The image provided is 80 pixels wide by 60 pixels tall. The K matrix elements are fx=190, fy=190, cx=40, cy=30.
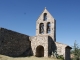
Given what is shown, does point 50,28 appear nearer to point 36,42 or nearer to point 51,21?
point 51,21

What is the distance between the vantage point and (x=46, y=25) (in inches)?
1240

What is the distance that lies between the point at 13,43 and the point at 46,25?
743 centimetres

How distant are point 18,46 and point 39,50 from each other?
456 cm

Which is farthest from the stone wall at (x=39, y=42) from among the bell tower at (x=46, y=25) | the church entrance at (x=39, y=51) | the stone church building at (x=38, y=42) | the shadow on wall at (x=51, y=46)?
the bell tower at (x=46, y=25)

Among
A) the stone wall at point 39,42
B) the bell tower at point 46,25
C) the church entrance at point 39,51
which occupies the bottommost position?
the church entrance at point 39,51

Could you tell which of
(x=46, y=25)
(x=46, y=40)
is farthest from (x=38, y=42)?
(x=46, y=25)

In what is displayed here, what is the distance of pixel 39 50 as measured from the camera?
3092 centimetres

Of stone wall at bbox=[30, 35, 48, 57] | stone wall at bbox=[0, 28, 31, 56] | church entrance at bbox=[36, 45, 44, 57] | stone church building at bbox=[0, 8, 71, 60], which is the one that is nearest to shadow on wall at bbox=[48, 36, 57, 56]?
stone church building at bbox=[0, 8, 71, 60]

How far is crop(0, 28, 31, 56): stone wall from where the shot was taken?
79.9 ft

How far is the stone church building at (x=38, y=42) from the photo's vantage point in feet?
82.5

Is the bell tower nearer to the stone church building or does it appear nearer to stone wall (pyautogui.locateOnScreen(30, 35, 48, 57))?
the stone church building

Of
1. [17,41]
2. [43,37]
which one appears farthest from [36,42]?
[17,41]

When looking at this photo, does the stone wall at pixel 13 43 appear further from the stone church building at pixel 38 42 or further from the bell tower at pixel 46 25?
the bell tower at pixel 46 25

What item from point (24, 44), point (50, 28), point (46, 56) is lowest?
point (46, 56)
